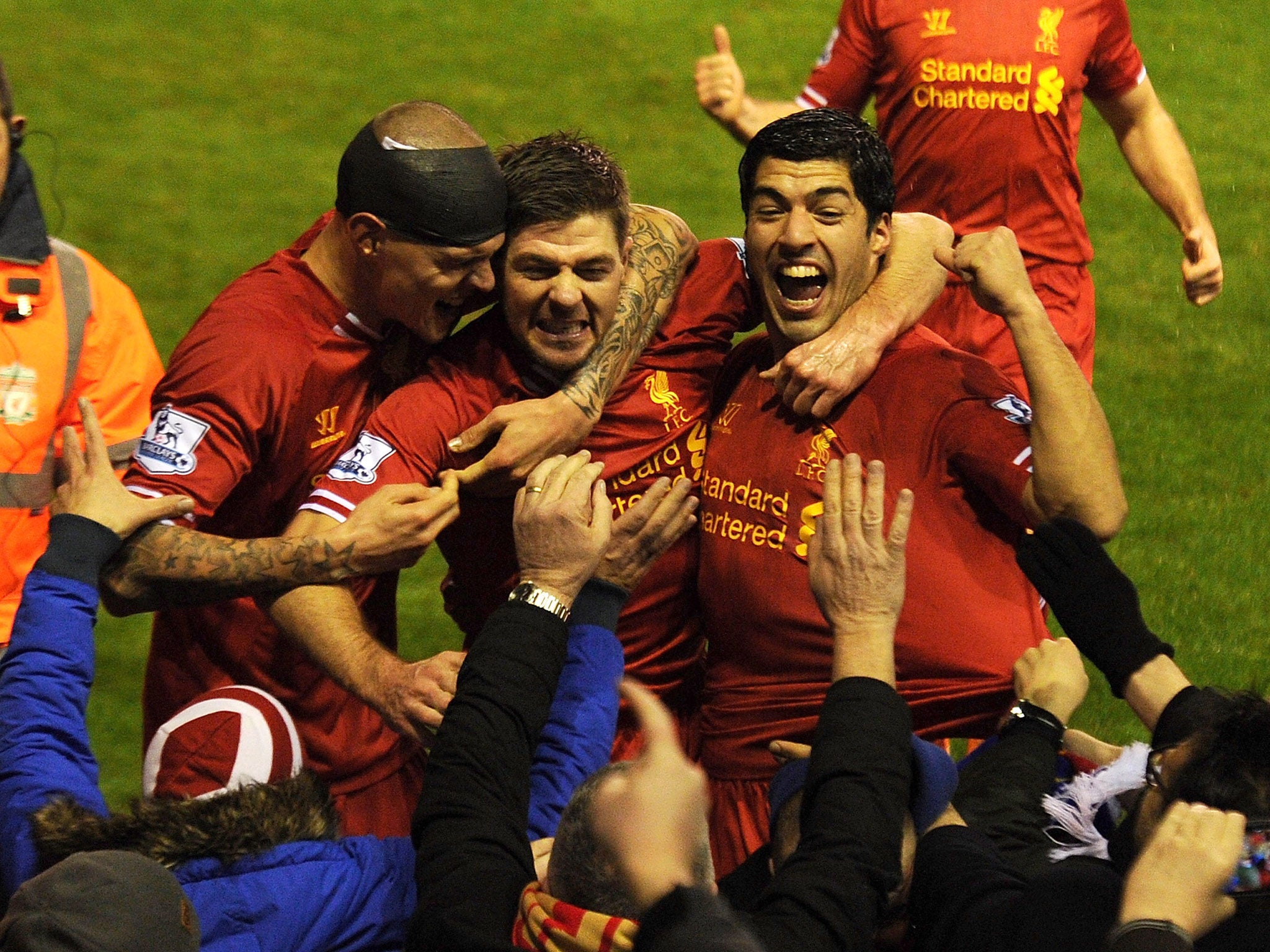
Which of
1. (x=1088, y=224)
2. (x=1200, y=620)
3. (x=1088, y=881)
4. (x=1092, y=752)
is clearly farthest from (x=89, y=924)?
(x=1088, y=224)

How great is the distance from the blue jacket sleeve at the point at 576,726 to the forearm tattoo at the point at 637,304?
0.74 m

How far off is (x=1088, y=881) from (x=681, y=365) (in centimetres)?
186

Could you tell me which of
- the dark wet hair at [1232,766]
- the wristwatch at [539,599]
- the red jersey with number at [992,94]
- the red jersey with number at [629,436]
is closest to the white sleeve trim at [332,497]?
the red jersey with number at [629,436]

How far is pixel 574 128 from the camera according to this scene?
1062cm

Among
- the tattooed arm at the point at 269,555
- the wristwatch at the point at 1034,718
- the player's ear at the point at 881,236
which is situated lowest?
the wristwatch at the point at 1034,718

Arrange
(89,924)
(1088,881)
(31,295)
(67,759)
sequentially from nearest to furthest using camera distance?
(89,924)
(1088,881)
(67,759)
(31,295)

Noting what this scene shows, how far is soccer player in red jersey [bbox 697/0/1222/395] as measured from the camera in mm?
5578

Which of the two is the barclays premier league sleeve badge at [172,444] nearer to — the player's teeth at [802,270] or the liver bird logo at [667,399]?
the liver bird logo at [667,399]

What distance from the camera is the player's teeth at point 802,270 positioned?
389cm

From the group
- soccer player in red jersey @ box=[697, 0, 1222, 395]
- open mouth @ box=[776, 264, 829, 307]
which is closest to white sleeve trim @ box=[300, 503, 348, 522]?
open mouth @ box=[776, 264, 829, 307]

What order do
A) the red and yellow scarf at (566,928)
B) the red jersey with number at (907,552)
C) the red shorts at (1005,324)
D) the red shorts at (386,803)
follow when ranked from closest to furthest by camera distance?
the red and yellow scarf at (566,928)
the red jersey with number at (907,552)
the red shorts at (386,803)
the red shorts at (1005,324)

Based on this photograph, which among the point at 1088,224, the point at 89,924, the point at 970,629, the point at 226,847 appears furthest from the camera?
the point at 1088,224

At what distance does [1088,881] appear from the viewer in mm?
2543

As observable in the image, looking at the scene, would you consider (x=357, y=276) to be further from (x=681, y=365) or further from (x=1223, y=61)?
(x=1223, y=61)
